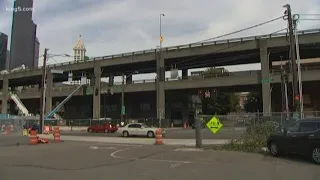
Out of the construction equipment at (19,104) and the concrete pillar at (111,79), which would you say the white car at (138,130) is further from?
the construction equipment at (19,104)

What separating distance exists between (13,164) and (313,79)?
47732 mm

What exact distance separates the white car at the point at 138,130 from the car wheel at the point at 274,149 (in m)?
19.8

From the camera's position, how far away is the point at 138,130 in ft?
121

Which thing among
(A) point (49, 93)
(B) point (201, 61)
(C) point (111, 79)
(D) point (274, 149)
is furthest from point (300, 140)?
(A) point (49, 93)

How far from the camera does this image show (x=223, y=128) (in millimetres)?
24109

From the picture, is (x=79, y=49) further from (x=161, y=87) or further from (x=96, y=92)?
(x=161, y=87)

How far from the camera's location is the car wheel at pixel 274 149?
16453 mm

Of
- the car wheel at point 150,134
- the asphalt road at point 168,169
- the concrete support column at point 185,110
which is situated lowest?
the asphalt road at point 168,169

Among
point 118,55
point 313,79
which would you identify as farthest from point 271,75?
point 118,55

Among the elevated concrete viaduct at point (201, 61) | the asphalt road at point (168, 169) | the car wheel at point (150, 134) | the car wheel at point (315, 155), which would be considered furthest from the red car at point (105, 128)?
the car wheel at point (315, 155)

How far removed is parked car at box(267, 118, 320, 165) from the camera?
46.4ft

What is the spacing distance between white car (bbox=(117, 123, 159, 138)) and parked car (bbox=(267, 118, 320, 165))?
20.2 m

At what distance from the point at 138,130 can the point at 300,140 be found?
2354 cm

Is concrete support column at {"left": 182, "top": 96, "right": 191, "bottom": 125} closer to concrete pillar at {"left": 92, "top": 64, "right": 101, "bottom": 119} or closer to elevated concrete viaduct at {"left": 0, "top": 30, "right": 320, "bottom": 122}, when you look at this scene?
elevated concrete viaduct at {"left": 0, "top": 30, "right": 320, "bottom": 122}
